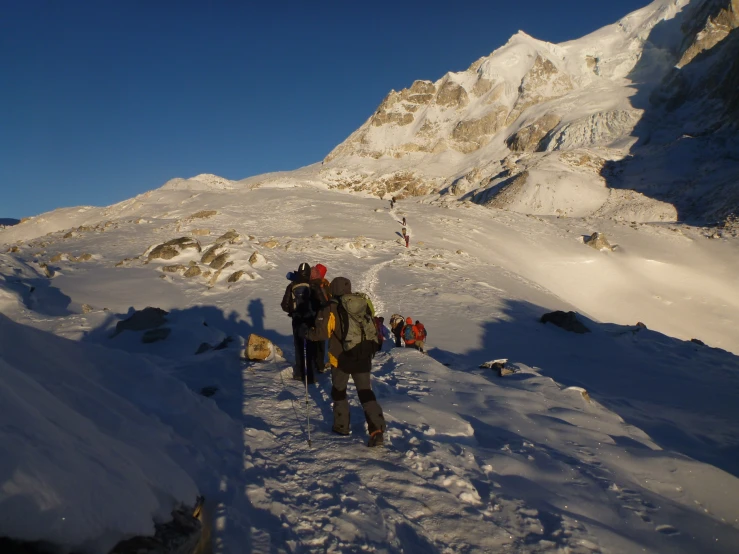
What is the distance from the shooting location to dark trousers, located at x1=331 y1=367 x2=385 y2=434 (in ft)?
15.2

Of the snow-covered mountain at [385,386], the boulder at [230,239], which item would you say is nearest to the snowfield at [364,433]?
the snow-covered mountain at [385,386]

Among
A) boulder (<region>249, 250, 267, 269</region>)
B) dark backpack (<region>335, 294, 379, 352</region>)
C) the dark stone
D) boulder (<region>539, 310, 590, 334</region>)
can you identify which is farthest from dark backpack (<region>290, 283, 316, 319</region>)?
boulder (<region>249, 250, 267, 269</region>)

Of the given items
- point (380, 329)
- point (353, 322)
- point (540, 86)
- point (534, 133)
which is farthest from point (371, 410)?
point (540, 86)

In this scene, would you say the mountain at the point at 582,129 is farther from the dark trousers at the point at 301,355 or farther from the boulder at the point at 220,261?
the dark trousers at the point at 301,355

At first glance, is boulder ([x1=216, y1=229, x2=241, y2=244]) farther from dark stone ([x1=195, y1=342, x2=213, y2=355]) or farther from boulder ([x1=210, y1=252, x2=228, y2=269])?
dark stone ([x1=195, y1=342, x2=213, y2=355])

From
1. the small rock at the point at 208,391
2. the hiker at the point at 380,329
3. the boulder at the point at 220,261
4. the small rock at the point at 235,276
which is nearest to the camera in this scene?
the hiker at the point at 380,329

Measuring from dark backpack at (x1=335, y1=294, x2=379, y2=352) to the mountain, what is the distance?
46427 mm

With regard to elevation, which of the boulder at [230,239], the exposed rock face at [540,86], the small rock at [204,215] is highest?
the exposed rock face at [540,86]

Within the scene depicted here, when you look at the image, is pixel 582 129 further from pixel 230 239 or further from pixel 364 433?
pixel 364 433

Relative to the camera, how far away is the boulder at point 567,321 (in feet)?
46.4

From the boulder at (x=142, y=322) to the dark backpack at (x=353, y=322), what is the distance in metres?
7.27

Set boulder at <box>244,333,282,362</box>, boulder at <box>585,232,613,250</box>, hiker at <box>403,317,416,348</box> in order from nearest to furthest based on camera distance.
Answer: boulder at <box>244,333,282,362</box> → hiker at <box>403,317,416,348</box> → boulder at <box>585,232,613,250</box>

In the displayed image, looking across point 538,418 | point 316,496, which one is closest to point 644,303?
point 538,418

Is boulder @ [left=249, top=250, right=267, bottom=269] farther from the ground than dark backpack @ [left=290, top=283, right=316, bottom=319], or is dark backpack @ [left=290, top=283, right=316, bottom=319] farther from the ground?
Result: boulder @ [left=249, top=250, right=267, bottom=269]
